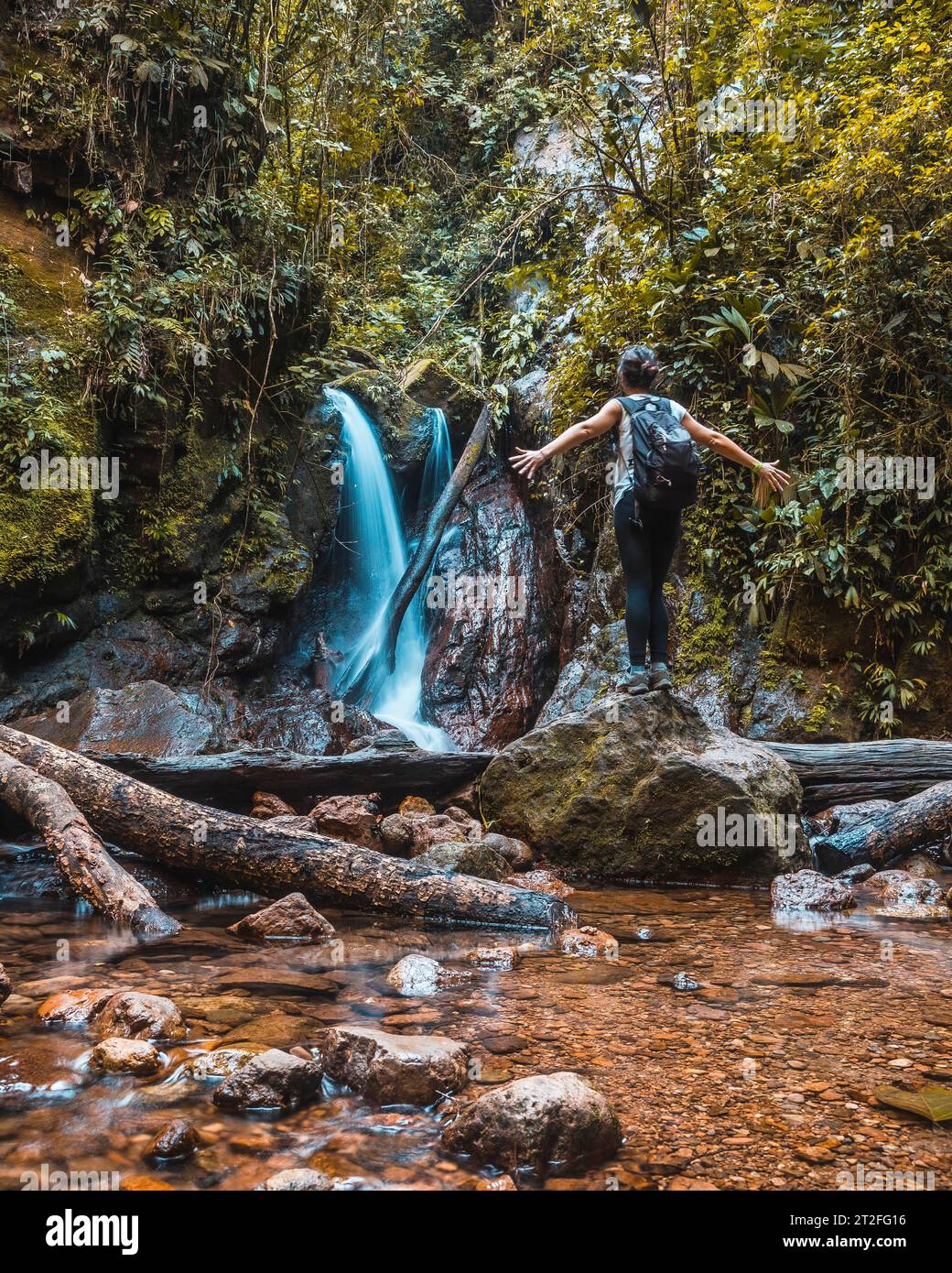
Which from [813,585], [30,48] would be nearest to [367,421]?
[30,48]

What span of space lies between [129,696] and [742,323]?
23.8ft

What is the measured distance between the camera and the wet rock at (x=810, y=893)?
4.43 metres

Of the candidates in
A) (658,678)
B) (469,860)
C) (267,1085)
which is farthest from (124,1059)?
(658,678)

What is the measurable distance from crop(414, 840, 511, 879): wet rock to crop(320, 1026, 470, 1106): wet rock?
2.23 metres

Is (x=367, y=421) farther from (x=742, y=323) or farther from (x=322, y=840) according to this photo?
(x=322, y=840)

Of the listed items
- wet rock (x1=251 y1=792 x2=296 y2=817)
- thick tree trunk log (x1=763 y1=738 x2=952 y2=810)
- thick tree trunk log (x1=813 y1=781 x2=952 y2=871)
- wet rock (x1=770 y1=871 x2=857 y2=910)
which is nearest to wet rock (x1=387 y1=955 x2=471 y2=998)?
wet rock (x1=770 y1=871 x2=857 y2=910)

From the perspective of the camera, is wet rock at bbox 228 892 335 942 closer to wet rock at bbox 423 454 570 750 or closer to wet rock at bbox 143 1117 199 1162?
wet rock at bbox 143 1117 199 1162

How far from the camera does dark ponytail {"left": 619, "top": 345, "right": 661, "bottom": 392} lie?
5184mm

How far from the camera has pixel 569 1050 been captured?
2.41m

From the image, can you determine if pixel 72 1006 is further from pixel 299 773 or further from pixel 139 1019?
pixel 299 773

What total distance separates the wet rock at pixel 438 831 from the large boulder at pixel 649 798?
0.20 meters

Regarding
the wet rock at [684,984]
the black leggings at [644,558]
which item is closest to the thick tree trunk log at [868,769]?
the black leggings at [644,558]

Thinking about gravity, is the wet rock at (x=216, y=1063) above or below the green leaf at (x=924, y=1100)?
below

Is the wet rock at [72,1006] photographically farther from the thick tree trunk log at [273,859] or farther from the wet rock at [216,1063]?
the thick tree trunk log at [273,859]
